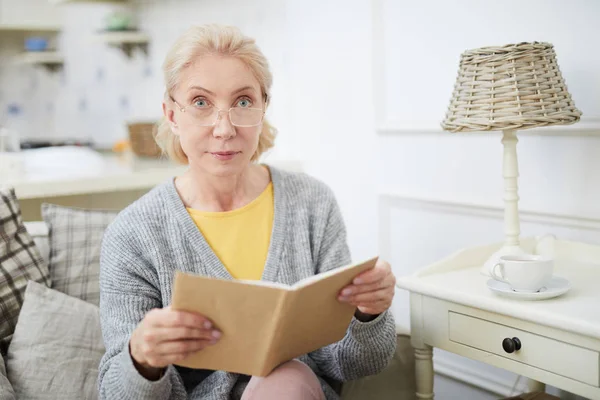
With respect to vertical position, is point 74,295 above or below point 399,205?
below

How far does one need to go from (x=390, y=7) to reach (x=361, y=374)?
106 cm

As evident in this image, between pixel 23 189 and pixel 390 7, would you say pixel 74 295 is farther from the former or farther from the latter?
pixel 390 7

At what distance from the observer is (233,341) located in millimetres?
1087

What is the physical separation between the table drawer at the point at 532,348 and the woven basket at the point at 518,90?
0.39m

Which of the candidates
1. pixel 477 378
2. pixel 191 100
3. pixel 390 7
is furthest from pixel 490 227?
pixel 191 100

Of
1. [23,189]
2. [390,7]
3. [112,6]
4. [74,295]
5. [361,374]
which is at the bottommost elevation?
[361,374]

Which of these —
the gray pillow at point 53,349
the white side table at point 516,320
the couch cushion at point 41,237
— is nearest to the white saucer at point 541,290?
the white side table at point 516,320

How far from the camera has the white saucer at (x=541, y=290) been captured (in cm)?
128

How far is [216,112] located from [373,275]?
455mm

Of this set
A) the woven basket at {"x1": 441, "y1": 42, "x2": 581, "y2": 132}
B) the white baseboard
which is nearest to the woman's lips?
the woven basket at {"x1": 441, "y1": 42, "x2": 581, "y2": 132}

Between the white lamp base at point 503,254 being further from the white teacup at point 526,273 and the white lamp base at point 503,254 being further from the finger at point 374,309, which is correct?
the finger at point 374,309

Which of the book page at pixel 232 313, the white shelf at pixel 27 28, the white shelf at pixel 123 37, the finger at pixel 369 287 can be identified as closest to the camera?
the book page at pixel 232 313

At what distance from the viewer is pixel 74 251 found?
177cm

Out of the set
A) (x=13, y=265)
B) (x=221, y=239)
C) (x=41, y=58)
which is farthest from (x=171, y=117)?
(x=41, y=58)
